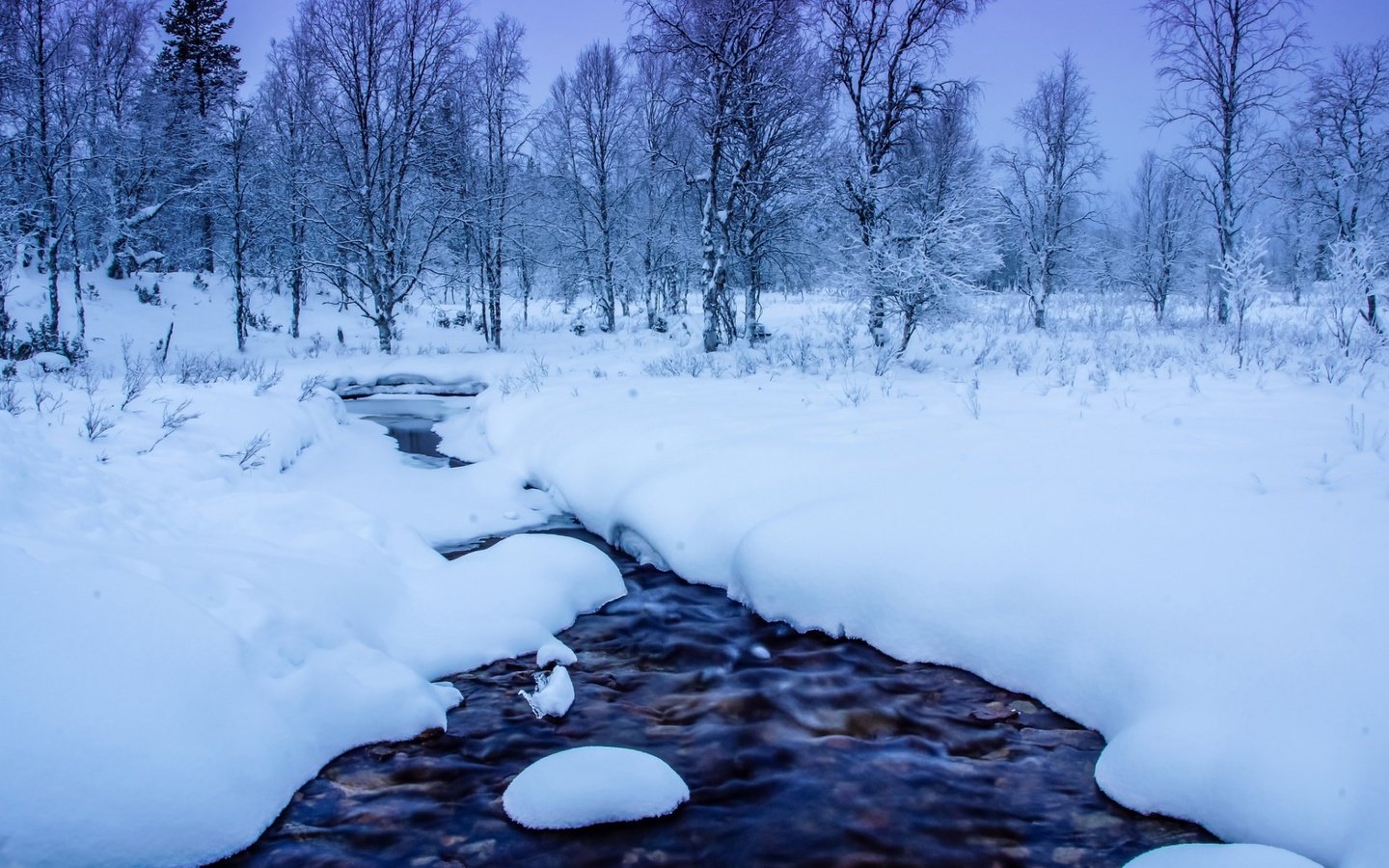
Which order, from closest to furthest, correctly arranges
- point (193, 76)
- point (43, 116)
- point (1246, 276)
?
point (1246, 276) → point (43, 116) → point (193, 76)

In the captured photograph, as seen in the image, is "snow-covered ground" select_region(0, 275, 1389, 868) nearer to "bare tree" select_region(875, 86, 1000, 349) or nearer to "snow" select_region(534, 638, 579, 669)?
"snow" select_region(534, 638, 579, 669)

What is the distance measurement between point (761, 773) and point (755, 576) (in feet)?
5.23

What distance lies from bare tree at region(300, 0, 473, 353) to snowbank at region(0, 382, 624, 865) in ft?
50.0

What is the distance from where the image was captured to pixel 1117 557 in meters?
3.27

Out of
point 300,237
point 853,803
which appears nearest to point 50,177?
point 300,237

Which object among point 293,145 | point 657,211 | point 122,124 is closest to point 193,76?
point 122,124

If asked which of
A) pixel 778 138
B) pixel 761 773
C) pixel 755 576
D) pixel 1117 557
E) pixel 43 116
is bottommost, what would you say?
pixel 761 773

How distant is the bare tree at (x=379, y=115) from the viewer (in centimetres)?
1842

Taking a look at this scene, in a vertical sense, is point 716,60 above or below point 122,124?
below

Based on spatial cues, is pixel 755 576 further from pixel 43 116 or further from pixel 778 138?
pixel 43 116

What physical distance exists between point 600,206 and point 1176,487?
2372 centimetres

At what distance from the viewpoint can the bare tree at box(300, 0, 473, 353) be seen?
1842 cm

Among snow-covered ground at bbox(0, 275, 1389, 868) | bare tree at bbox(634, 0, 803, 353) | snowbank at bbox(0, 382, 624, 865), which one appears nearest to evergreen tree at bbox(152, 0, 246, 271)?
bare tree at bbox(634, 0, 803, 353)

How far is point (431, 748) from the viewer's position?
302cm
